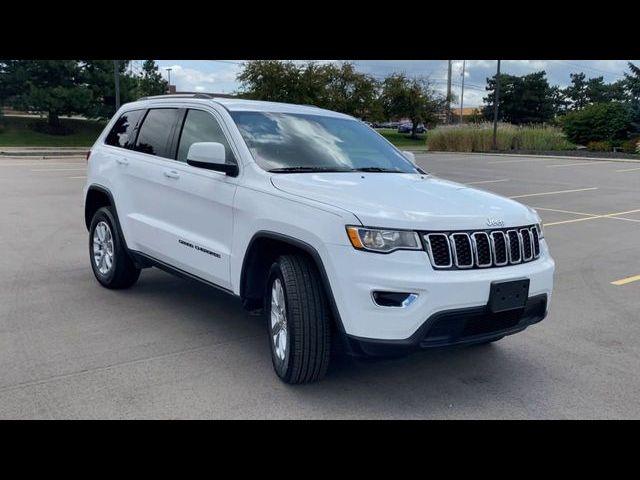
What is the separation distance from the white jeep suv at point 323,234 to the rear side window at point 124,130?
16.6 inches

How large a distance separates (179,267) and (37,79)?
36.5 meters

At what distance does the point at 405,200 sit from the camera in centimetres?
408

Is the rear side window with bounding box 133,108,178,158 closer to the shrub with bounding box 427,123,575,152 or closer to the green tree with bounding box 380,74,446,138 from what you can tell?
the shrub with bounding box 427,123,575,152

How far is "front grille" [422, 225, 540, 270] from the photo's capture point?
3.80m

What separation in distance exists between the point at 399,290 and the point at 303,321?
65cm

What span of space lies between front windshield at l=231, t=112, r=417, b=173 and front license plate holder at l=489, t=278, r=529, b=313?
5.13 feet

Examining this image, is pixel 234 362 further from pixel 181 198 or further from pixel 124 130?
pixel 124 130

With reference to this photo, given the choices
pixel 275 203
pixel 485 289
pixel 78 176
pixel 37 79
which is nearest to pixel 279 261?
pixel 275 203

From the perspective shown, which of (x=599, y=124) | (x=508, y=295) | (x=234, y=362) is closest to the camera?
(x=508, y=295)

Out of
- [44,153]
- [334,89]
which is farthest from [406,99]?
[44,153]

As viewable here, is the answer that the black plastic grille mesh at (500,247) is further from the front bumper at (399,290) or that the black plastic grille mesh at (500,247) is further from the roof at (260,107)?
the roof at (260,107)

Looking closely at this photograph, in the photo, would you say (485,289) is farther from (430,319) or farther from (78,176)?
(78,176)

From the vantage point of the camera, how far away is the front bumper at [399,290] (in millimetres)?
3701

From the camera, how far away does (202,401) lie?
4027 millimetres
